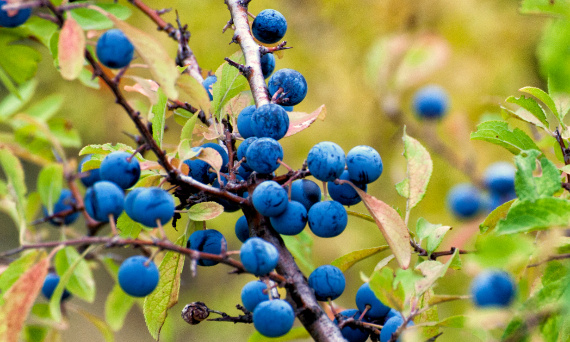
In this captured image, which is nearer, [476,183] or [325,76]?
[476,183]

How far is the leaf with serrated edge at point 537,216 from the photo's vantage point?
487mm

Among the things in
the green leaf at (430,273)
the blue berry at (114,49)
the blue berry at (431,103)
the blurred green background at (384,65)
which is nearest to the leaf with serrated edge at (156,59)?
the blue berry at (114,49)

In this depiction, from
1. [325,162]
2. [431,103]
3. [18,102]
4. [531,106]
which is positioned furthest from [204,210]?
[431,103]

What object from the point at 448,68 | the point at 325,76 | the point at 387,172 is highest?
the point at 448,68

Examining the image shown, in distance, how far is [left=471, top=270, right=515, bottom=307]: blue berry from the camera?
0.48 m

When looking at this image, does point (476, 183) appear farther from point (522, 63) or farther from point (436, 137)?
point (522, 63)

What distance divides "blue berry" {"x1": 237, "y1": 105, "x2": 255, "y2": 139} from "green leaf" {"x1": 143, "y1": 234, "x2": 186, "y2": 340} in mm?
172

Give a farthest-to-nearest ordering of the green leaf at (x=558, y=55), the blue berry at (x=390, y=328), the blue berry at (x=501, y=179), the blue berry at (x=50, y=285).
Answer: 1. the blue berry at (x=501, y=179)
2. the blue berry at (x=50, y=285)
3. the blue berry at (x=390, y=328)
4. the green leaf at (x=558, y=55)

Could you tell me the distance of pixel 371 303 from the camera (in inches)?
26.6

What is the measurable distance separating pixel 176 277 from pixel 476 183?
141 cm

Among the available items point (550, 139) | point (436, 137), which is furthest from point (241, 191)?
point (436, 137)

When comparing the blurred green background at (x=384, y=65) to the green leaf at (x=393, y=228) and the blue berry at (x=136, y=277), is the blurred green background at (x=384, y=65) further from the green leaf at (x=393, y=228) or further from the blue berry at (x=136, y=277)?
the blue berry at (x=136, y=277)

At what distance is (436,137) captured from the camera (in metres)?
2.06

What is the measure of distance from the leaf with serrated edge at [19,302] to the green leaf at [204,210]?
17 centimetres
